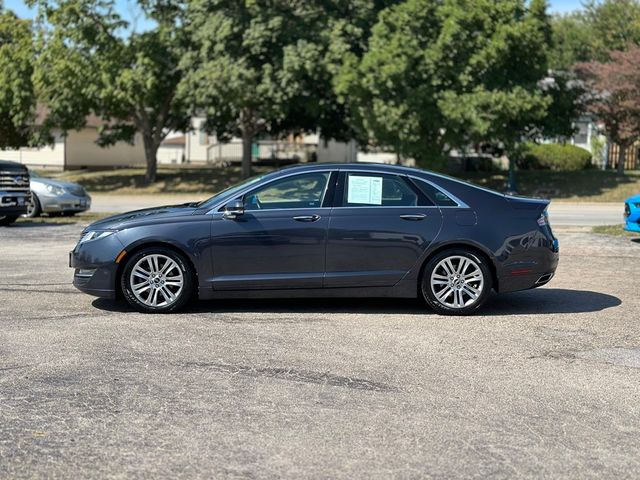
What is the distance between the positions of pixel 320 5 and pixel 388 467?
106 feet

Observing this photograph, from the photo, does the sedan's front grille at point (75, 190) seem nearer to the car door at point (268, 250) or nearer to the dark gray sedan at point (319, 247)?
the dark gray sedan at point (319, 247)

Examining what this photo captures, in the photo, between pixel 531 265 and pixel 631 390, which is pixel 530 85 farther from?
pixel 631 390

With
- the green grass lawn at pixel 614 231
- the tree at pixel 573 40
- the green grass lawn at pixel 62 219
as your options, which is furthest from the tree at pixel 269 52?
the tree at pixel 573 40

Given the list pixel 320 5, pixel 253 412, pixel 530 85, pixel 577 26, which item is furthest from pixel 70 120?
pixel 577 26

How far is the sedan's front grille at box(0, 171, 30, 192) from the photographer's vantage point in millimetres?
17859

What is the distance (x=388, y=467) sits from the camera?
478 cm

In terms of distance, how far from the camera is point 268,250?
889 centimetres

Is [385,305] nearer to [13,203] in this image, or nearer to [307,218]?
[307,218]

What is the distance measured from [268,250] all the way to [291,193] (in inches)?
26.0

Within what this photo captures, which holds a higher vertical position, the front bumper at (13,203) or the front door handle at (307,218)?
the front door handle at (307,218)

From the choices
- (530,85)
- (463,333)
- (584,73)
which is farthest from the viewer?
(584,73)

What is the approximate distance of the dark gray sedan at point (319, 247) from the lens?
29.2ft

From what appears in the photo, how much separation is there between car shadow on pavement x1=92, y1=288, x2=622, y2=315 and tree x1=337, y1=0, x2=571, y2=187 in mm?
20856

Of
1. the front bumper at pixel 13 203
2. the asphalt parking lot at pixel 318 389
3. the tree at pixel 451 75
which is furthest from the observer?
the tree at pixel 451 75
